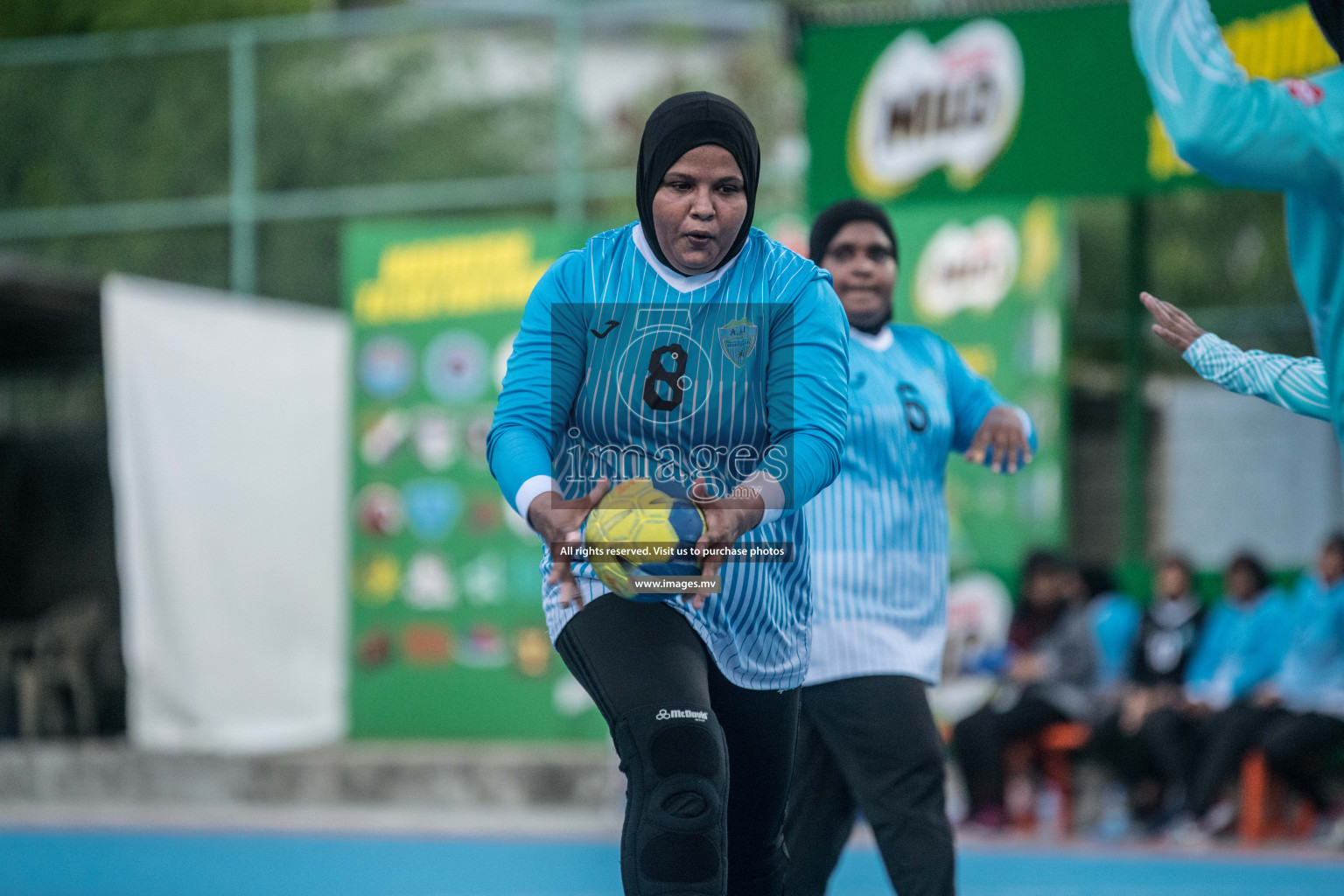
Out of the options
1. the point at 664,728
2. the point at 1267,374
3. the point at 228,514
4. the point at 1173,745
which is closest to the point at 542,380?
the point at 664,728

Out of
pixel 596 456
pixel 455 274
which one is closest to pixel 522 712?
pixel 455 274

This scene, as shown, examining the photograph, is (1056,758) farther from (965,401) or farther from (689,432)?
(689,432)

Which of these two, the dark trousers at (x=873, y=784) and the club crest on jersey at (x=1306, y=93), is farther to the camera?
the dark trousers at (x=873, y=784)

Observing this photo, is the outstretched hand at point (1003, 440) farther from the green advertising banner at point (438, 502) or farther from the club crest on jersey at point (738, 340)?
the green advertising banner at point (438, 502)

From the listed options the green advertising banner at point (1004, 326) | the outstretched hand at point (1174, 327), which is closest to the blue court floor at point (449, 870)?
the green advertising banner at point (1004, 326)

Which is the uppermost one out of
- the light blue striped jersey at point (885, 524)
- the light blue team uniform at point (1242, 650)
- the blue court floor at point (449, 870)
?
the light blue striped jersey at point (885, 524)

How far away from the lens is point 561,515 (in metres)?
3.08

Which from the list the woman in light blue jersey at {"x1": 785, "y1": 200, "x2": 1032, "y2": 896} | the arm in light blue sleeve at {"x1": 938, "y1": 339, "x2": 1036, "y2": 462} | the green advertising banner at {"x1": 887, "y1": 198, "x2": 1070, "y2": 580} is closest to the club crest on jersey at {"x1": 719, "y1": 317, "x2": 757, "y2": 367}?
the woman in light blue jersey at {"x1": 785, "y1": 200, "x2": 1032, "y2": 896}

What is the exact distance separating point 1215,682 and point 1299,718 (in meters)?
0.61

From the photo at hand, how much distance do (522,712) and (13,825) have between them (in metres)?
2.98

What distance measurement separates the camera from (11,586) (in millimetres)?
12852

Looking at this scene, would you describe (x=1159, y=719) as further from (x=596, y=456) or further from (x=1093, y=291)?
(x=1093, y=291)

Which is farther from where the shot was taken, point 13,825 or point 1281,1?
point 13,825

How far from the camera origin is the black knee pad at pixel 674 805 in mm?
3158
